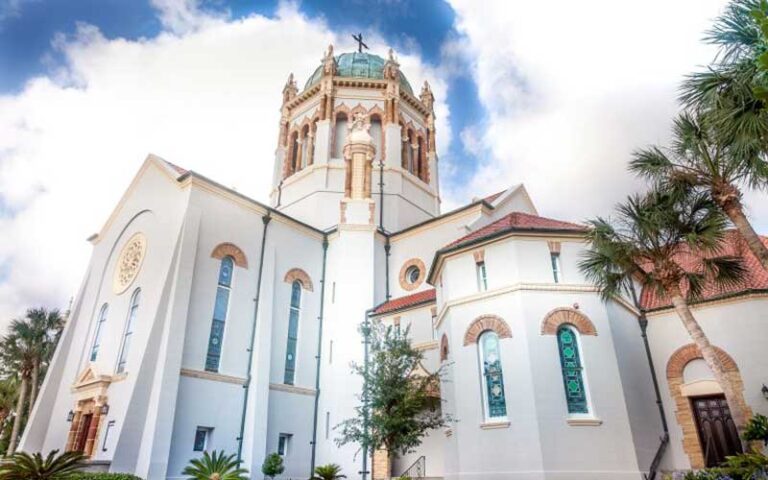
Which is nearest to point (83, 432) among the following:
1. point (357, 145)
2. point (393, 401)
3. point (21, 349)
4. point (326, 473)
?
point (326, 473)

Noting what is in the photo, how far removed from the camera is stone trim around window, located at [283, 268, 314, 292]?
69.2 feet

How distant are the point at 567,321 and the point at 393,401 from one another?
5577mm

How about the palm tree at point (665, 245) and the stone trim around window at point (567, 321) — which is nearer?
the palm tree at point (665, 245)

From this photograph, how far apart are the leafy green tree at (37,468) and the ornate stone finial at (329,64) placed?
77.2 feet

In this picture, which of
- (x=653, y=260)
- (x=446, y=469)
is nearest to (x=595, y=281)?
(x=653, y=260)

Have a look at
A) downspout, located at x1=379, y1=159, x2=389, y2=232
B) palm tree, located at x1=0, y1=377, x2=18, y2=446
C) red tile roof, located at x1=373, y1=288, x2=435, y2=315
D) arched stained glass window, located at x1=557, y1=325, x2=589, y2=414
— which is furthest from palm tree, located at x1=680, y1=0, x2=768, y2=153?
palm tree, located at x1=0, y1=377, x2=18, y2=446

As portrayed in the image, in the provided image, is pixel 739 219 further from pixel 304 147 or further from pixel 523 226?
pixel 304 147

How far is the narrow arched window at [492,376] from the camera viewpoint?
13430mm

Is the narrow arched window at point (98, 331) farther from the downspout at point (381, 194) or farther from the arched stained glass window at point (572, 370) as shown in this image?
the arched stained glass window at point (572, 370)

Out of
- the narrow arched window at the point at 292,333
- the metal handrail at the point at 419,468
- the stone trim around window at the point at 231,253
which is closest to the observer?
the metal handrail at the point at 419,468

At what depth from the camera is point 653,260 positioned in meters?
12.6

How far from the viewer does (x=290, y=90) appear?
32.1m

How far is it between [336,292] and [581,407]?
11.6 meters

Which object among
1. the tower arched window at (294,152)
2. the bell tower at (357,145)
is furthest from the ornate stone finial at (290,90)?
the tower arched window at (294,152)
